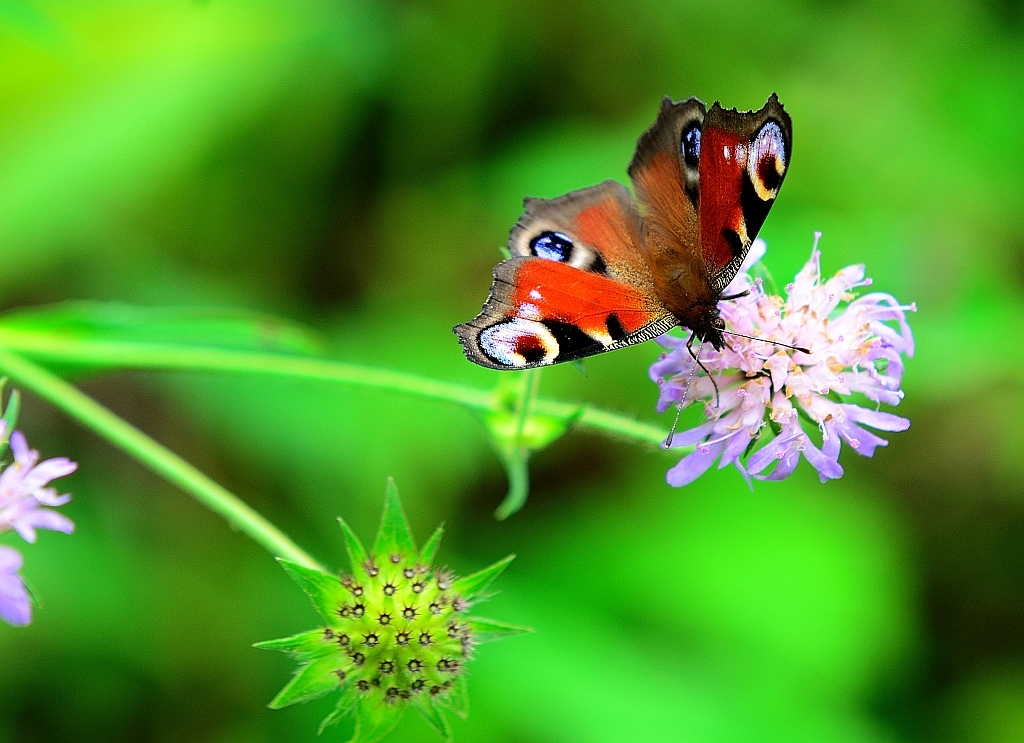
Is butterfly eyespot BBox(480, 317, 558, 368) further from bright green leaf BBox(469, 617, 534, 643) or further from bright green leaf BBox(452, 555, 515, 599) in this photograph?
bright green leaf BBox(469, 617, 534, 643)

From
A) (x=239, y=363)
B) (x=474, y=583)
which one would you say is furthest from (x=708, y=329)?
(x=239, y=363)

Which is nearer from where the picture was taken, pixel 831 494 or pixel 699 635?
pixel 699 635

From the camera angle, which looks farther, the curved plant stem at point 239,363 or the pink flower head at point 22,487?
the curved plant stem at point 239,363

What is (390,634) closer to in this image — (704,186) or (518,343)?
(518,343)

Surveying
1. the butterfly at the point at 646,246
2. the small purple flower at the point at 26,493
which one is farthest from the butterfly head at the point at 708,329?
the small purple flower at the point at 26,493

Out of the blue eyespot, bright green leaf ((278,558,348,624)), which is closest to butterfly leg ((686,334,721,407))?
the blue eyespot

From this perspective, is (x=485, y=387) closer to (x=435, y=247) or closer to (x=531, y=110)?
(x=435, y=247)

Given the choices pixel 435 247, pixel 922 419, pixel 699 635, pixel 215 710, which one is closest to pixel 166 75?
pixel 435 247

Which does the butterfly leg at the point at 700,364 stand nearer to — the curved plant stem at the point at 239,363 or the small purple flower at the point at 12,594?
the curved plant stem at the point at 239,363
